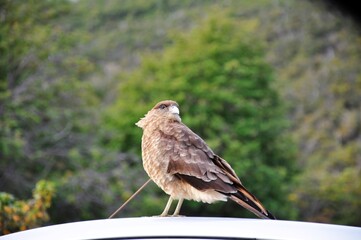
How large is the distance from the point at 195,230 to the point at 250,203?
827 millimetres

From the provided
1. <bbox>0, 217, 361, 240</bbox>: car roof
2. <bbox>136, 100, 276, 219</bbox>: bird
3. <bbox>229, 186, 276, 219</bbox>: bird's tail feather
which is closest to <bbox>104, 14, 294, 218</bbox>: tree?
<bbox>136, 100, 276, 219</bbox>: bird

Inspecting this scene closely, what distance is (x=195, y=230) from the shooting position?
3080mm

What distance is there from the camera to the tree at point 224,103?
30.1 m

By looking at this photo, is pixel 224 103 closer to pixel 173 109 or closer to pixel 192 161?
pixel 173 109

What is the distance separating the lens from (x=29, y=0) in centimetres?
2802

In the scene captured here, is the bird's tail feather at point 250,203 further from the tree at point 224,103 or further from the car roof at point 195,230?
the tree at point 224,103

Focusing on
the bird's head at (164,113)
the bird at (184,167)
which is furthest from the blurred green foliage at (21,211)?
the bird at (184,167)

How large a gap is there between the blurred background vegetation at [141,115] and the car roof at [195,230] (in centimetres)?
434

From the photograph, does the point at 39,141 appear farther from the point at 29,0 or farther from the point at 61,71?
the point at 29,0

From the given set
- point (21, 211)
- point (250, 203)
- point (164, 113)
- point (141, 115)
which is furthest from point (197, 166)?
point (141, 115)

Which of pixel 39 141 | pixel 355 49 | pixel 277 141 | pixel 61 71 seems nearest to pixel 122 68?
pixel 355 49

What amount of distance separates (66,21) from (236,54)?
8227 millimetres

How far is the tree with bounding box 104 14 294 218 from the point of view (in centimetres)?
3006

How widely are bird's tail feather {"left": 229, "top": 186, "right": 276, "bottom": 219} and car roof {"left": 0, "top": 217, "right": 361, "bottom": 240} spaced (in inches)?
15.6
